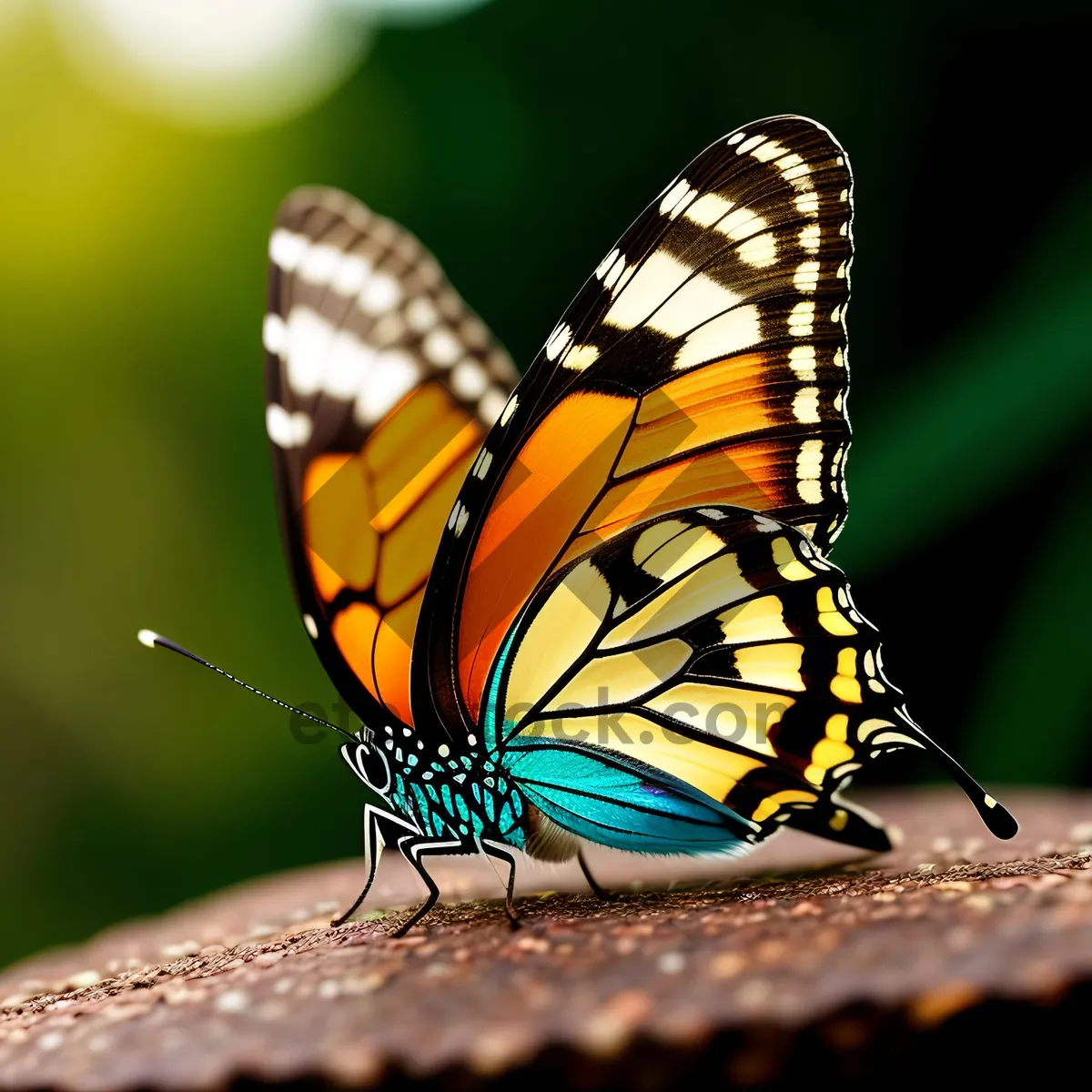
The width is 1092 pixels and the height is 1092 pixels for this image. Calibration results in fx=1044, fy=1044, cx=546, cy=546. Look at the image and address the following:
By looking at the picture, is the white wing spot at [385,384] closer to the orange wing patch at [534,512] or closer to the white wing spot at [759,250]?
the orange wing patch at [534,512]

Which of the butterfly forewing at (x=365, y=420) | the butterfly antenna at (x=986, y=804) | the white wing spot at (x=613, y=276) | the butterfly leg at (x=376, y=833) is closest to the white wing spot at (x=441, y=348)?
the butterfly forewing at (x=365, y=420)

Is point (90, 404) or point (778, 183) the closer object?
point (778, 183)

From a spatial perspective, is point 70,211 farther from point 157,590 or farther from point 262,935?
point 262,935

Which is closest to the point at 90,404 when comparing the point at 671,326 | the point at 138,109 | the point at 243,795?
the point at 138,109

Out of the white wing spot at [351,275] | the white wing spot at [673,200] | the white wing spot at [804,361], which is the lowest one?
the white wing spot at [804,361]

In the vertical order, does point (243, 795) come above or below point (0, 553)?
below
